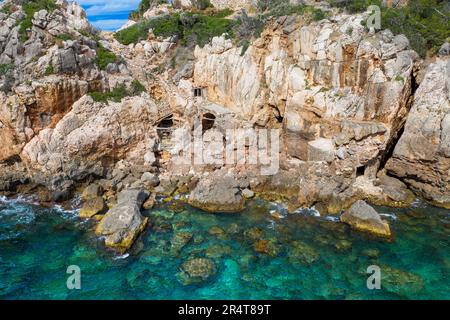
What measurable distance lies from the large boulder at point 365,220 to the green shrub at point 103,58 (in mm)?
26884

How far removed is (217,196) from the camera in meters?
26.4

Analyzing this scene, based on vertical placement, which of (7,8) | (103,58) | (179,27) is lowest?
(103,58)

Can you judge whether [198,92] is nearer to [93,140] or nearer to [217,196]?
[93,140]

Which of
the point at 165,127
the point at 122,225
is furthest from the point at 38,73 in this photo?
the point at 122,225

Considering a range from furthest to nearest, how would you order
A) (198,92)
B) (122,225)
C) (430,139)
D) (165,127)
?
(198,92)
(165,127)
(430,139)
(122,225)

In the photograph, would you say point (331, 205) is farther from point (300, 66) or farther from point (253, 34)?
point (253, 34)

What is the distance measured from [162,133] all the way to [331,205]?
61.6 ft

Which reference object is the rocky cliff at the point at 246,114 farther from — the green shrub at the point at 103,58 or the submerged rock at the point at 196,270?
the submerged rock at the point at 196,270

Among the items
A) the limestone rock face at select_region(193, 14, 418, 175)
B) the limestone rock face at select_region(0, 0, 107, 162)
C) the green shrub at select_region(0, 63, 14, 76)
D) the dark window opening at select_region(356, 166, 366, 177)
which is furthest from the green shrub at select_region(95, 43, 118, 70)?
the dark window opening at select_region(356, 166, 366, 177)

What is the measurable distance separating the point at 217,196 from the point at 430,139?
17023mm

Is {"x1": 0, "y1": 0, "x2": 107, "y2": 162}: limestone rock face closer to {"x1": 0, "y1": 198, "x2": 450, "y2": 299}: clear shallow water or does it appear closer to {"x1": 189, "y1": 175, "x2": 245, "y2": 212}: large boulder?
{"x1": 0, "y1": 198, "x2": 450, "y2": 299}: clear shallow water

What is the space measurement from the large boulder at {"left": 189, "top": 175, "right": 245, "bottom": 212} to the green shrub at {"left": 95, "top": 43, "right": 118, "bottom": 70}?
16.4 m

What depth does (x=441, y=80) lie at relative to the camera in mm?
25453

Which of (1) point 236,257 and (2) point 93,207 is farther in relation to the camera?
(2) point 93,207
